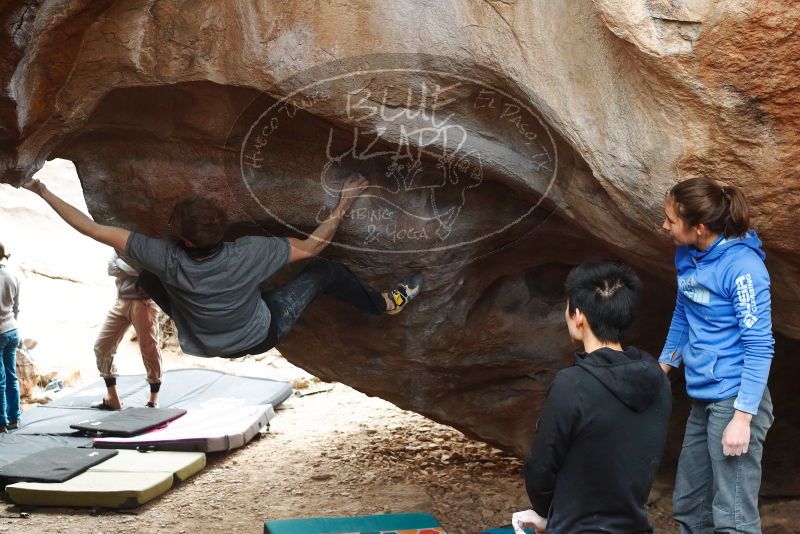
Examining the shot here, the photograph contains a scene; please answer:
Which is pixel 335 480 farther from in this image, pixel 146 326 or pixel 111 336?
pixel 111 336

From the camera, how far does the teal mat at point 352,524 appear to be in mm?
4074

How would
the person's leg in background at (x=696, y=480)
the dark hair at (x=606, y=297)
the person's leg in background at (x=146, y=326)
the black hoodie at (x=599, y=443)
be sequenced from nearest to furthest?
the black hoodie at (x=599, y=443), the dark hair at (x=606, y=297), the person's leg in background at (x=696, y=480), the person's leg in background at (x=146, y=326)

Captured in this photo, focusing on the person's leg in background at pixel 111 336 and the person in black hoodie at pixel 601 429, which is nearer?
the person in black hoodie at pixel 601 429

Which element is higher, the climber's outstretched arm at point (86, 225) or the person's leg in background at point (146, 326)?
the climber's outstretched arm at point (86, 225)

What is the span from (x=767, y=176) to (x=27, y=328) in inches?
347

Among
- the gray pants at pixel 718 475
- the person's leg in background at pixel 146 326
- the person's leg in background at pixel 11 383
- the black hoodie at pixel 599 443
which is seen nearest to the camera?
the black hoodie at pixel 599 443

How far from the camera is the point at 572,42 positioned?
292 cm

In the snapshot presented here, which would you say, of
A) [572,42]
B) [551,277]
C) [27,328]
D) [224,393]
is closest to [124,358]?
[27,328]

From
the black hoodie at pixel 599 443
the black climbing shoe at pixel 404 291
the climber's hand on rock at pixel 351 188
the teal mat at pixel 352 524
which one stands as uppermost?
the climber's hand on rock at pixel 351 188

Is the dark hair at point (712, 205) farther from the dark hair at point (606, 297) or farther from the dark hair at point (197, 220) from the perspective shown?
the dark hair at point (197, 220)

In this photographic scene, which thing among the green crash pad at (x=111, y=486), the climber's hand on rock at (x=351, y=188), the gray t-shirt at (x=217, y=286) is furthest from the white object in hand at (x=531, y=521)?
the green crash pad at (x=111, y=486)

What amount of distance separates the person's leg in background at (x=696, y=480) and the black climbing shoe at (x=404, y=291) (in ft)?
5.19

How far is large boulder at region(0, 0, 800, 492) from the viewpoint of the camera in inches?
107

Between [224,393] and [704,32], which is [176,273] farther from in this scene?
[224,393]
